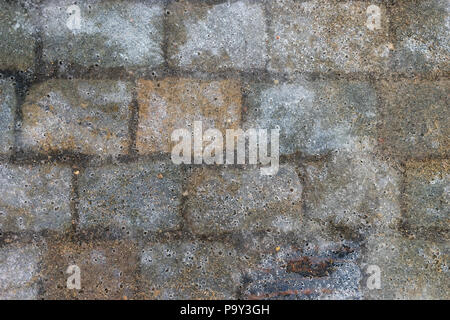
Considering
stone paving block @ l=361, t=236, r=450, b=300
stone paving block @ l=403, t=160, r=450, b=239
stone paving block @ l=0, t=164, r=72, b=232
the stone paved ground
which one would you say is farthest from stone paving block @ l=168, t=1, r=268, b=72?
stone paving block @ l=361, t=236, r=450, b=300

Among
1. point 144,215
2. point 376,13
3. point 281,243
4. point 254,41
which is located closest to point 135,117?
point 144,215

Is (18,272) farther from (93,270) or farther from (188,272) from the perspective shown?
(188,272)

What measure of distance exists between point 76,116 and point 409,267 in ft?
4.92

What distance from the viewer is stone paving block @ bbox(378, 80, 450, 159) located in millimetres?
1766

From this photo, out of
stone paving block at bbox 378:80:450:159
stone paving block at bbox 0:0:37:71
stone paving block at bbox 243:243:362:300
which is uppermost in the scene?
stone paving block at bbox 0:0:37:71

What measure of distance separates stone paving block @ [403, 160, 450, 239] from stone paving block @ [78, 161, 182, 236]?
97cm

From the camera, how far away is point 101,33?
1.74 metres

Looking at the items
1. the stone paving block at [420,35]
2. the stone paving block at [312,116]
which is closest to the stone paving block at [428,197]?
the stone paving block at [312,116]

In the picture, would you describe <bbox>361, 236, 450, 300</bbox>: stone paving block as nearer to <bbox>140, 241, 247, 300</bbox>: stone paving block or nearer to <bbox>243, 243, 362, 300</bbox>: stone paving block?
<bbox>243, 243, 362, 300</bbox>: stone paving block

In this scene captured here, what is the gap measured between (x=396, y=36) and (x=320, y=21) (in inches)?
12.8

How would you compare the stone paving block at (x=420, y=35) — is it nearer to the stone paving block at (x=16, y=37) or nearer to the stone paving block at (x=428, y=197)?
the stone paving block at (x=428, y=197)

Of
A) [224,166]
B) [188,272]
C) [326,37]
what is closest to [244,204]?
[224,166]

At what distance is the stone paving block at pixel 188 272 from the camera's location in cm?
173

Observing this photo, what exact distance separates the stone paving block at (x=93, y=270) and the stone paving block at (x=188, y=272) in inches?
2.5
